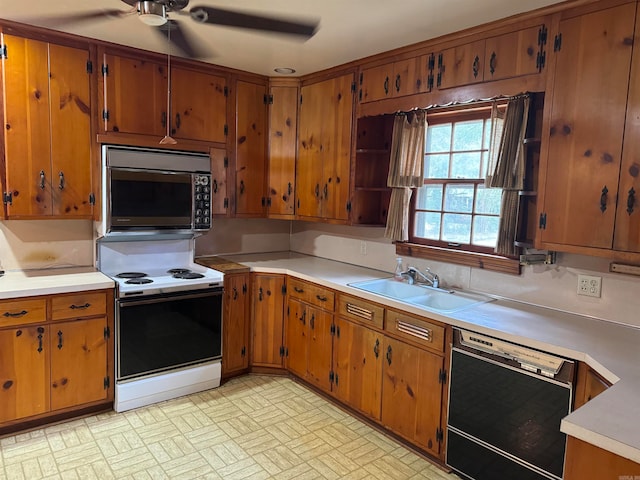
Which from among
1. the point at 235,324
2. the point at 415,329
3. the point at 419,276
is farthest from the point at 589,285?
the point at 235,324

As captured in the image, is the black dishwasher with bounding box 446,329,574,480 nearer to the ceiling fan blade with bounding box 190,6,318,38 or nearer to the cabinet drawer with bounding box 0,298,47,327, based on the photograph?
the ceiling fan blade with bounding box 190,6,318,38

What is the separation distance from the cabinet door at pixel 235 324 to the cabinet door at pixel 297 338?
1.14 feet

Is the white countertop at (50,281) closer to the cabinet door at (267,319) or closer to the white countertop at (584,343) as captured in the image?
the cabinet door at (267,319)

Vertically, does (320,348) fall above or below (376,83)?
below

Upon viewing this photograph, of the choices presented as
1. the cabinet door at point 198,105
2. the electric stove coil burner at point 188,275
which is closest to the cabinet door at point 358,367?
the electric stove coil burner at point 188,275

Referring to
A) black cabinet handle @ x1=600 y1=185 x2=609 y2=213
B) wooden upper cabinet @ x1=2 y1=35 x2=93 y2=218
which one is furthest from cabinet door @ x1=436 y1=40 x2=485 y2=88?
wooden upper cabinet @ x1=2 y1=35 x2=93 y2=218

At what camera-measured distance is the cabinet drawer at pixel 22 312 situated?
2.56 meters

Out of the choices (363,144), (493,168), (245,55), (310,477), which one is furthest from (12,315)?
(493,168)

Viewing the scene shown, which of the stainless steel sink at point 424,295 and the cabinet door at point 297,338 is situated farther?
the cabinet door at point 297,338

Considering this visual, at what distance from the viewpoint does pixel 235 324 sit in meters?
3.51

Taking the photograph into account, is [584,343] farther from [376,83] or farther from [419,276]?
[376,83]

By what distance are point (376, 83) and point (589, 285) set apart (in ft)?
6.21

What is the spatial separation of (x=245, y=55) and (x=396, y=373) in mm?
2446

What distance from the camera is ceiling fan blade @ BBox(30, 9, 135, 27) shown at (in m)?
2.45
